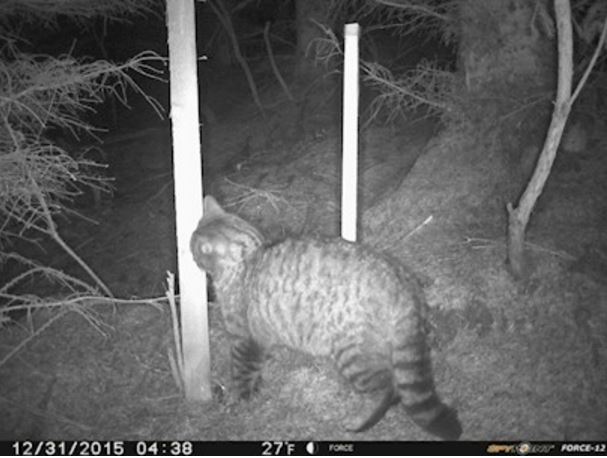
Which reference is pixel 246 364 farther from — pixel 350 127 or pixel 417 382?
pixel 350 127

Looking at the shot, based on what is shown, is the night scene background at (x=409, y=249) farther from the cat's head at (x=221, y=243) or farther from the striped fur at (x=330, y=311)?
the cat's head at (x=221, y=243)

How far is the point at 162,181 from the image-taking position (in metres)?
12.3

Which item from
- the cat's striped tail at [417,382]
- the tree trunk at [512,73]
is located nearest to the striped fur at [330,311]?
the cat's striped tail at [417,382]

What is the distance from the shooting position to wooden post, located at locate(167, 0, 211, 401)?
3.97 metres

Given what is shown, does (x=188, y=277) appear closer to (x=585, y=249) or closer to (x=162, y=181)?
(x=585, y=249)

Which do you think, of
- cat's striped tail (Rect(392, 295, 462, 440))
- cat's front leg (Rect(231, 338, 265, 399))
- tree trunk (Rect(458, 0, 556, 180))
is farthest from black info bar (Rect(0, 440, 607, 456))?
tree trunk (Rect(458, 0, 556, 180))

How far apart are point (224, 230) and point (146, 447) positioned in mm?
1658

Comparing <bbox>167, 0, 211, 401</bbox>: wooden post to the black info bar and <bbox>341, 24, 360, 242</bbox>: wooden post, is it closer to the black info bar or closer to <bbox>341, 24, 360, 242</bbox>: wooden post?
the black info bar

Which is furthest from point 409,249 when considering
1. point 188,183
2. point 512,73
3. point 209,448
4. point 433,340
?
point 209,448

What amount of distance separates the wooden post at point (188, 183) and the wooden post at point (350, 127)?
112cm

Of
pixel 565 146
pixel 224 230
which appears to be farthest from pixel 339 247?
pixel 565 146

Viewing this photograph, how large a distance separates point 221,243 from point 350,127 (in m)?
1.33

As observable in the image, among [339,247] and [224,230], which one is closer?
[339,247]

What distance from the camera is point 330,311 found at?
3.94 metres
